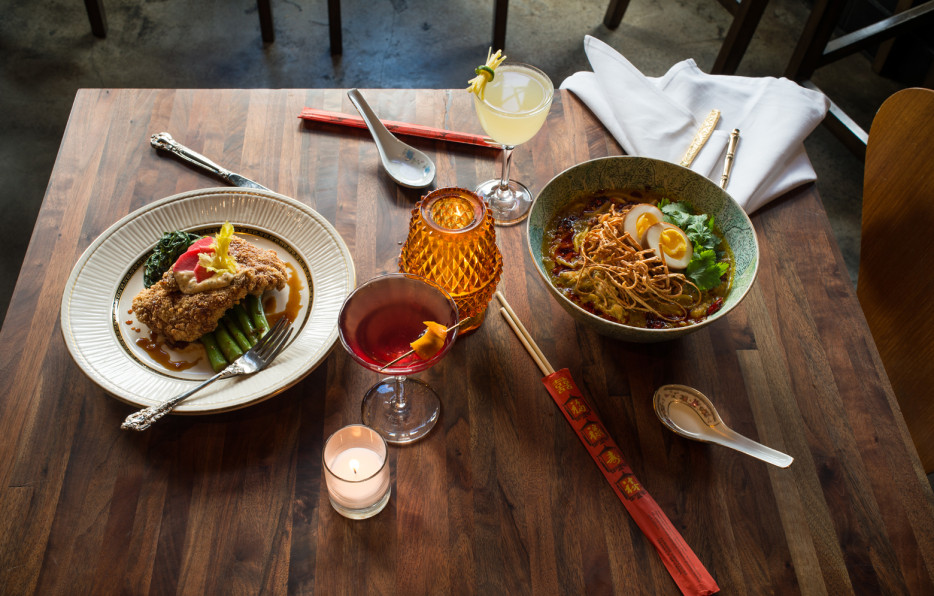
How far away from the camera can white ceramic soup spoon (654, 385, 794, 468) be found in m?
1.14

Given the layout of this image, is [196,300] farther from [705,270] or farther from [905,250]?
[905,250]

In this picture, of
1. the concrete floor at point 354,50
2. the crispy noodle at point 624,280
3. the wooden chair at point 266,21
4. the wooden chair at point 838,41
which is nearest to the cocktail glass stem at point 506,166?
the crispy noodle at point 624,280

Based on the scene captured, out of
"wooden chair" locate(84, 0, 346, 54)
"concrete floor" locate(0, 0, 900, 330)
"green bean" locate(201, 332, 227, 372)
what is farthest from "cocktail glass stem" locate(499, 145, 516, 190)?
"wooden chair" locate(84, 0, 346, 54)

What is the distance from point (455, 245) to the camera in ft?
3.92

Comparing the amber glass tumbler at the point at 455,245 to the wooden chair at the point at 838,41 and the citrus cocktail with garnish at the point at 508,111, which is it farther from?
the wooden chair at the point at 838,41

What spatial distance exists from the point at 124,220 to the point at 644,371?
1.15 m

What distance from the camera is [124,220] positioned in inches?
53.2

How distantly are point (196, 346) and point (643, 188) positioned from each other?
1040 millimetres

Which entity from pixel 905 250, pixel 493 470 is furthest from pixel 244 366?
pixel 905 250

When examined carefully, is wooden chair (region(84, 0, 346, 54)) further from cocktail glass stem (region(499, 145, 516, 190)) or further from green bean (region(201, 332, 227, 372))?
green bean (region(201, 332, 227, 372))

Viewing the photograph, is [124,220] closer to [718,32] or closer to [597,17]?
[597,17]

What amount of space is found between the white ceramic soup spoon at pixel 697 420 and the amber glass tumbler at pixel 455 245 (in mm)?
417

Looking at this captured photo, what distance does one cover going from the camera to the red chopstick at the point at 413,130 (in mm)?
1645

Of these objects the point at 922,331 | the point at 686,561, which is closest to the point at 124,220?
the point at 686,561
